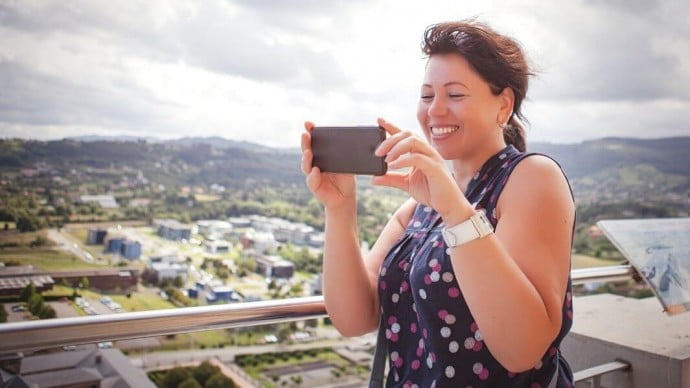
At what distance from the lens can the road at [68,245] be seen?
2.58 meters

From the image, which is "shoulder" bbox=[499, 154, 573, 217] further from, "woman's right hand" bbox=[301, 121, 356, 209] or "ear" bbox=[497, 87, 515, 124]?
"woman's right hand" bbox=[301, 121, 356, 209]

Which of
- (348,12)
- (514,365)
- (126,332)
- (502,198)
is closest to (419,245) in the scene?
(502,198)

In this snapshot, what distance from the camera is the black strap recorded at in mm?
1285

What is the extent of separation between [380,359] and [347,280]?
0.69 ft

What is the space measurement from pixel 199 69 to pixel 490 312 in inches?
265

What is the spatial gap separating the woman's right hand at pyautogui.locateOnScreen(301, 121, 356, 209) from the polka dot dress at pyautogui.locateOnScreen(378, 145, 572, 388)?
0.18 meters

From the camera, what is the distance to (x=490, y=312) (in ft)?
2.95

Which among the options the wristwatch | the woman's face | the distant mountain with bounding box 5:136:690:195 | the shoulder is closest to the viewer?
the wristwatch

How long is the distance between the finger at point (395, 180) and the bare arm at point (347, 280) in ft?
0.47

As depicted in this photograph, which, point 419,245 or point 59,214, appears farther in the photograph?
point 59,214

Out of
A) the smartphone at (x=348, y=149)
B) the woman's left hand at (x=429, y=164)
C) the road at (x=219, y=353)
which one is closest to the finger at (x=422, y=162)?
the woman's left hand at (x=429, y=164)

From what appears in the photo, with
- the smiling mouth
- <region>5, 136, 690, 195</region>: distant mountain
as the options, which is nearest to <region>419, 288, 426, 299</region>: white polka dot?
the smiling mouth

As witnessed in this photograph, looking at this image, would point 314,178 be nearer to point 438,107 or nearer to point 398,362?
point 438,107

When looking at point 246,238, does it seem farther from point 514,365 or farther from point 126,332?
point 514,365
